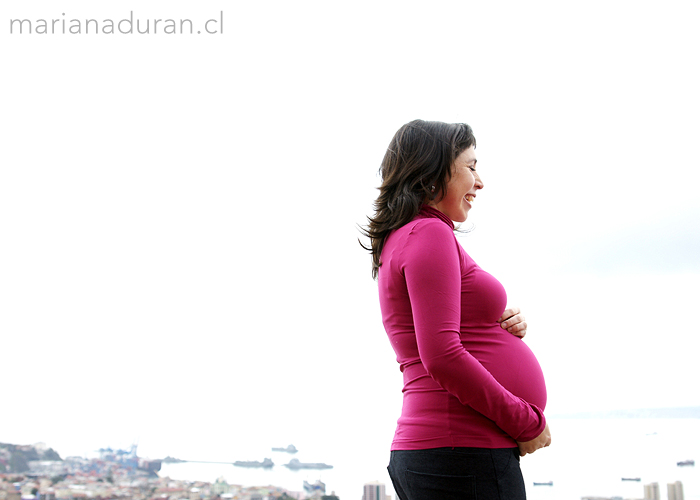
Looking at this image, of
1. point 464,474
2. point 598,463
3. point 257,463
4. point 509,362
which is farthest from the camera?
point 257,463

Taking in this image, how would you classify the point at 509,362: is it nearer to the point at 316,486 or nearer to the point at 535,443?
the point at 535,443

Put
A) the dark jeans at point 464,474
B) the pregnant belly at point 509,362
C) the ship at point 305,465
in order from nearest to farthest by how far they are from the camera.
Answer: the dark jeans at point 464,474
the pregnant belly at point 509,362
the ship at point 305,465

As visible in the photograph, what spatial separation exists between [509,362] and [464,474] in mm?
215

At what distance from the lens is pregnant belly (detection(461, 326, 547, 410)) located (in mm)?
856

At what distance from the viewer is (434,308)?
2.50 feet

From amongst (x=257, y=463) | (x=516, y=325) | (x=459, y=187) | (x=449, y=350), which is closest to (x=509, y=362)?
(x=516, y=325)

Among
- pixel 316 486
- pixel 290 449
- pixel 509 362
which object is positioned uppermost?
pixel 509 362

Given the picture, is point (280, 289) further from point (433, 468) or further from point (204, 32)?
point (433, 468)

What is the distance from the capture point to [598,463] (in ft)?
7.48

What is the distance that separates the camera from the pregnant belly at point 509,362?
2.81 feet

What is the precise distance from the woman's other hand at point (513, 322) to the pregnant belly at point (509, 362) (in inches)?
0.5

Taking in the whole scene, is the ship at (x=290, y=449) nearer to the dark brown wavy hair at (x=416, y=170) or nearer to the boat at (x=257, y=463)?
the boat at (x=257, y=463)

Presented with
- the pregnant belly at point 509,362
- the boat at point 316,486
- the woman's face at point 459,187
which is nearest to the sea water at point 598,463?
the boat at point 316,486

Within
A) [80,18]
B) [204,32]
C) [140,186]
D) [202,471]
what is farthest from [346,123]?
[202,471]
